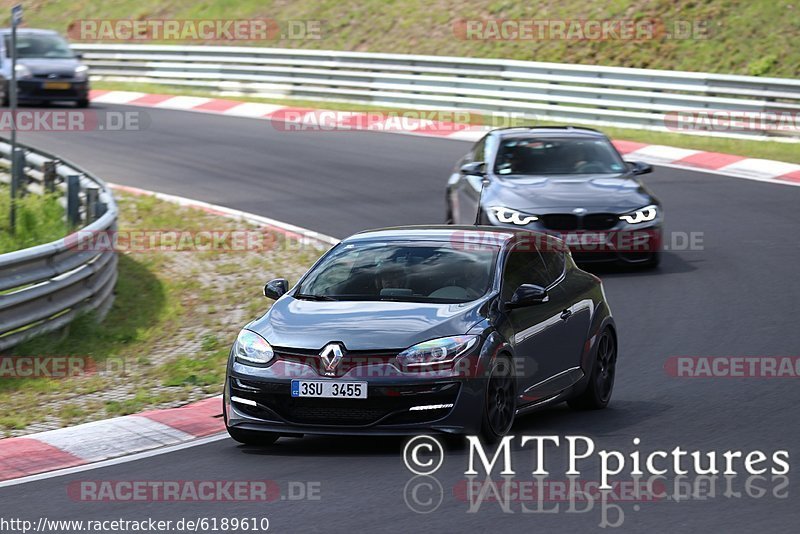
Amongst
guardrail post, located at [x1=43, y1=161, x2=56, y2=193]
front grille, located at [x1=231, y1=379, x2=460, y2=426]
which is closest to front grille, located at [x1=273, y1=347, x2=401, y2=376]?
front grille, located at [x1=231, y1=379, x2=460, y2=426]

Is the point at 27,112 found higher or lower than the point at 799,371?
lower

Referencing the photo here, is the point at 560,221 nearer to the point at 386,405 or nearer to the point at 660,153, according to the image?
the point at 386,405

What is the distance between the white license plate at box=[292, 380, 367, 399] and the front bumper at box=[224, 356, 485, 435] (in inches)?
1.0

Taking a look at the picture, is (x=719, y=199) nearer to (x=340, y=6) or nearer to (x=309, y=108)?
(x=309, y=108)

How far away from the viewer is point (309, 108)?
102 feet

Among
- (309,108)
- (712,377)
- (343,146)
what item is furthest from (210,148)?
(712,377)

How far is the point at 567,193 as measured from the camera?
52.4ft

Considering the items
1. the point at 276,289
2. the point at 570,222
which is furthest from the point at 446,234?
the point at 570,222

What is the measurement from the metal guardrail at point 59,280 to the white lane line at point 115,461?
3.38 meters

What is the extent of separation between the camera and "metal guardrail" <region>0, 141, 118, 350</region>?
12.6 m

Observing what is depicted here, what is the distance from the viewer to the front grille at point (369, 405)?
345 inches

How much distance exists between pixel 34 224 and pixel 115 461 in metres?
8.37

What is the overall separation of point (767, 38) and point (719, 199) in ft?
33.9

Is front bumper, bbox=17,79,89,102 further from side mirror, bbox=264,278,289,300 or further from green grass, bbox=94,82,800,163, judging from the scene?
side mirror, bbox=264,278,289,300
